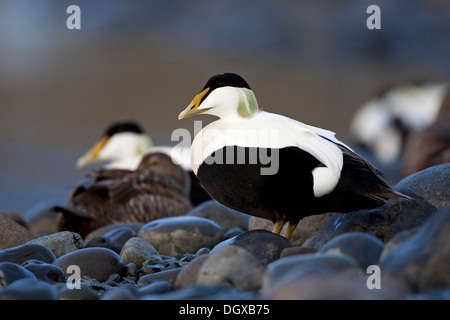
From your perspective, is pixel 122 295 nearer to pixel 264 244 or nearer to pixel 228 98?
pixel 264 244

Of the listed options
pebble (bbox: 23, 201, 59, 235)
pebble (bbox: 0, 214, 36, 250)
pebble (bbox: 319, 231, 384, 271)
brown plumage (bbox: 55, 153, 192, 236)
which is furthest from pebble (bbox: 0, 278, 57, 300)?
pebble (bbox: 23, 201, 59, 235)

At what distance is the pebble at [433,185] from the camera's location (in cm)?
511

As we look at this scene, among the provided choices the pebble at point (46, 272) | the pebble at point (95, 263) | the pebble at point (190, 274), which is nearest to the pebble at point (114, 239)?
the pebble at point (95, 263)

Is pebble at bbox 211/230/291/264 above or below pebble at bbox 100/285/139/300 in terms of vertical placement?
above

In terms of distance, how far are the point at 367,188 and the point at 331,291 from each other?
4.47 feet

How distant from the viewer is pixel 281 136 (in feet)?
14.2

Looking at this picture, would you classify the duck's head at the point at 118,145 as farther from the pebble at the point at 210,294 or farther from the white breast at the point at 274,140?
the pebble at the point at 210,294

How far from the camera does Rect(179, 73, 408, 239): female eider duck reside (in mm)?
4277

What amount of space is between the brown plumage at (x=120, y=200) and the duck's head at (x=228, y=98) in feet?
8.68

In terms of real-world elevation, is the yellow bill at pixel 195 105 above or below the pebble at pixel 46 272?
above

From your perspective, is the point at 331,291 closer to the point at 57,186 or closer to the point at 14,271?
the point at 14,271

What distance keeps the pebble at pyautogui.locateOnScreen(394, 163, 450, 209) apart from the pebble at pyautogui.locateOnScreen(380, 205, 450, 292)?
1702 mm

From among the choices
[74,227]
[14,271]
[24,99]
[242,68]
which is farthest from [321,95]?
[14,271]

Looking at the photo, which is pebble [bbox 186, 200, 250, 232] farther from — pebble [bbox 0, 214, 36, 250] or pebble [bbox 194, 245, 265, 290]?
pebble [bbox 194, 245, 265, 290]
